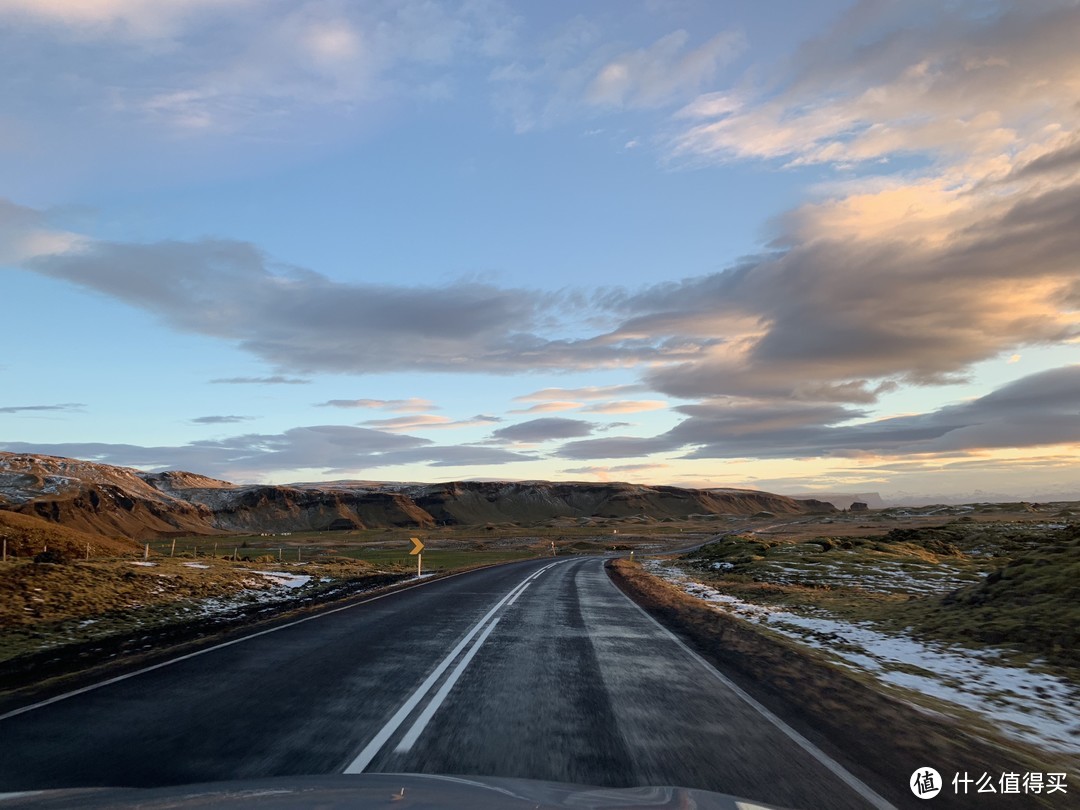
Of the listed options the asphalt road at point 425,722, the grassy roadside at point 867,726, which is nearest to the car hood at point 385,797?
the asphalt road at point 425,722

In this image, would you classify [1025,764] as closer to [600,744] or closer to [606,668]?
[600,744]

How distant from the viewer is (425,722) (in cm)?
697

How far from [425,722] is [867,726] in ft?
15.2

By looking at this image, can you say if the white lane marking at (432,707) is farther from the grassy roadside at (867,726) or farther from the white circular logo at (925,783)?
the white circular logo at (925,783)

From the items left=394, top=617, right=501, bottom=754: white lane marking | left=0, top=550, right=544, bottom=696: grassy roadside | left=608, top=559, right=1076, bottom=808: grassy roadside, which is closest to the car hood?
left=394, top=617, right=501, bottom=754: white lane marking

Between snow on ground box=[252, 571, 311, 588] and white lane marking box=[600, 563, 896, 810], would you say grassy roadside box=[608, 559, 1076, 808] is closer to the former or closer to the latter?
white lane marking box=[600, 563, 896, 810]

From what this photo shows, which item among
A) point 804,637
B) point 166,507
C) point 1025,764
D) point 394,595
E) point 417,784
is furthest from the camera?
point 166,507

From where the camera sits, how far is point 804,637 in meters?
14.2

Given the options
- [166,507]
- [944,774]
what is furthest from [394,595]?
[166,507]

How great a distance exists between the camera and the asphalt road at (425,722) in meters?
5.46

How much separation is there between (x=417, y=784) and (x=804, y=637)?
39.9ft

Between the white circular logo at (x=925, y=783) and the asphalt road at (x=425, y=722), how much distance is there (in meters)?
0.52

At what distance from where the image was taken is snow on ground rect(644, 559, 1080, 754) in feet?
26.0

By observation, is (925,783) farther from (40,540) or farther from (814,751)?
(40,540)
